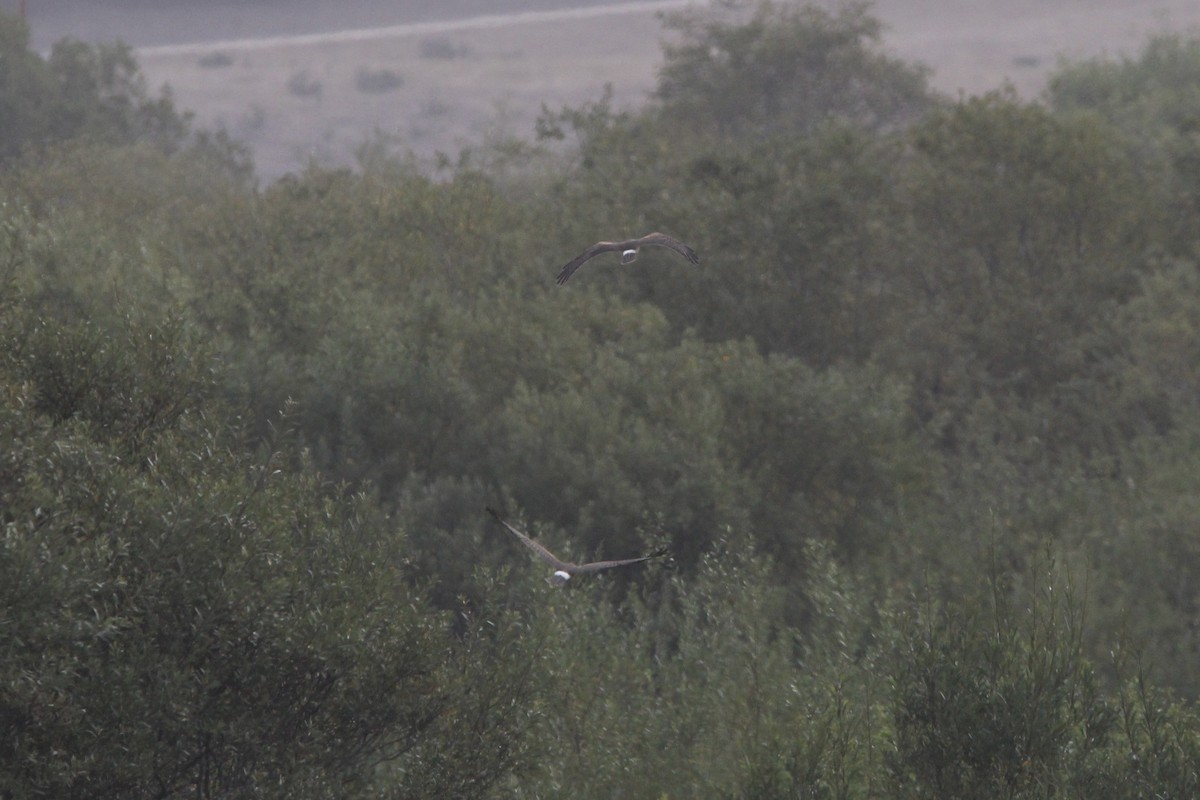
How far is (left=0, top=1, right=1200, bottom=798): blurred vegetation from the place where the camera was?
1205 cm

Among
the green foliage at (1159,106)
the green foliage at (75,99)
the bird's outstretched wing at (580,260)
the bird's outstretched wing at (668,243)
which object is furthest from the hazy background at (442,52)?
the bird's outstretched wing at (580,260)

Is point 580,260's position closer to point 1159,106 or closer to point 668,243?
point 668,243

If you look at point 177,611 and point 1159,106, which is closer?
point 177,611

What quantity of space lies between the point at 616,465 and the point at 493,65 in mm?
116581

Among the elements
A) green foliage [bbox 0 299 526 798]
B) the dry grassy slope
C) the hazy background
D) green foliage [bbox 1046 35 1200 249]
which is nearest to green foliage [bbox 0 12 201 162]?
green foliage [bbox 1046 35 1200 249]

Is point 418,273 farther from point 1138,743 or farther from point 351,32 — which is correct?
point 351,32

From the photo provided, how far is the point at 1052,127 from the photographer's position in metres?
38.0

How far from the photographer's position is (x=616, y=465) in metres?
27.2

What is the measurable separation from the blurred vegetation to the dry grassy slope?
220 feet

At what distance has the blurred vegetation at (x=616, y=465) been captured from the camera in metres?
12.0

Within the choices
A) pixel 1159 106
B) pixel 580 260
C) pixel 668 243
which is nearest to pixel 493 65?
pixel 1159 106

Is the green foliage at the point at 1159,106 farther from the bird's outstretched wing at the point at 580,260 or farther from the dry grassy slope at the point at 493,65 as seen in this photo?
the dry grassy slope at the point at 493,65

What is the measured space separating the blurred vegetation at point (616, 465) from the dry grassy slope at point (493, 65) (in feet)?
220

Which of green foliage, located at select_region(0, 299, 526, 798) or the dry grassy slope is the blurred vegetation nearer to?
green foliage, located at select_region(0, 299, 526, 798)
